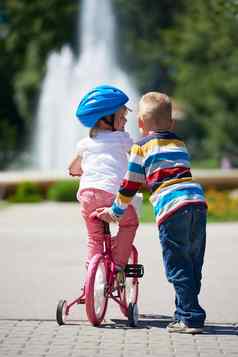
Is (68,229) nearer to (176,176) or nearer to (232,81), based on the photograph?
(176,176)

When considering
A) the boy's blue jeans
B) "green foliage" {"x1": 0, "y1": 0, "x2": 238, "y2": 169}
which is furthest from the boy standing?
"green foliage" {"x1": 0, "y1": 0, "x2": 238, "y2": 169}

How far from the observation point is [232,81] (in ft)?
134

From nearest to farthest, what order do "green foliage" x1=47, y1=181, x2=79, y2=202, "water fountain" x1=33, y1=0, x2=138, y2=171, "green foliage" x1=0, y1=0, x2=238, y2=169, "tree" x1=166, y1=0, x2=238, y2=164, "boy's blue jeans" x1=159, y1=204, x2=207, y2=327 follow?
"boy's blue jeans" x1=159, y1=204, x2=207, y2=327 < "green foliage" x1=47, y1=181, x2=79, y2=202 < "water fountain" x1=33, y1=0, x2=138, y2=171 < "tree" x1=166, y1=0, x2=238, y2=164 < "green foliage" x1=0, y1=0, x2=238, y2=169

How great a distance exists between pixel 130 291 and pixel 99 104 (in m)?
1.22

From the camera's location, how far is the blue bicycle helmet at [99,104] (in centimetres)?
666

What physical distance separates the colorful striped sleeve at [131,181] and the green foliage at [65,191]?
52.3ft

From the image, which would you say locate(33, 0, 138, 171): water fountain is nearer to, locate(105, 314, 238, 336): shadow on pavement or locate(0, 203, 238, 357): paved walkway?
locate(0, 203, 238, 357): paved walkway

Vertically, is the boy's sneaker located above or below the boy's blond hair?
below

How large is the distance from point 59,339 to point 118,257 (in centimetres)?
79

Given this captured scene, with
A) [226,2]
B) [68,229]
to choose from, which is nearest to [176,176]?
[68,229]

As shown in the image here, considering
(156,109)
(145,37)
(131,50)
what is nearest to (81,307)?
(156,109)

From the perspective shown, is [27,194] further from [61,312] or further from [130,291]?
[61,312]

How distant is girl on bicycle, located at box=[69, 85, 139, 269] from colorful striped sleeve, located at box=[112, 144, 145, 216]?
275 mm

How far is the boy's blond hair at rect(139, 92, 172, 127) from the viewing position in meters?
6.34
